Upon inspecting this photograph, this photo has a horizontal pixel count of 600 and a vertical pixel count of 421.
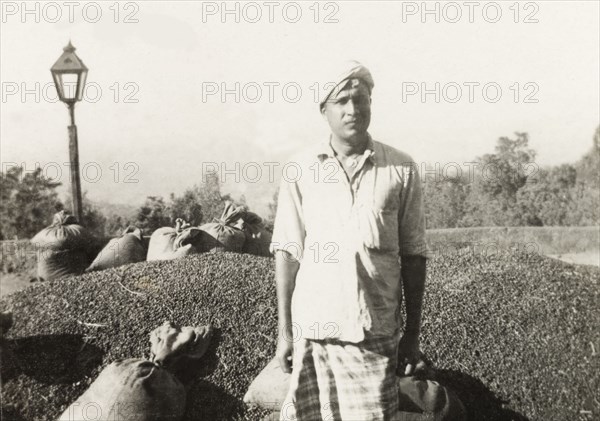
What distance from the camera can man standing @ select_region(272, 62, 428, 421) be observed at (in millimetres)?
1866

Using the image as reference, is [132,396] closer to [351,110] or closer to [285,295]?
[285,295]

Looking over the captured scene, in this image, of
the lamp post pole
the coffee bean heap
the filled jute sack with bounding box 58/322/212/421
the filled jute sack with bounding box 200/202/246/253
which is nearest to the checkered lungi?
the filled jute sack with bounding box 58/322/212/421

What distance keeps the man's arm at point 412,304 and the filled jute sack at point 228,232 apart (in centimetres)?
380

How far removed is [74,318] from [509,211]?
10329 mm

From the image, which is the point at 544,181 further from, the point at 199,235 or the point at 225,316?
the point at 225,316

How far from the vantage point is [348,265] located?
188 cm

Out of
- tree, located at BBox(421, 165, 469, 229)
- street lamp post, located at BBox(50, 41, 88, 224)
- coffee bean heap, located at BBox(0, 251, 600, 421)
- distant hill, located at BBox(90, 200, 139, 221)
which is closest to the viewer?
coffee bean heap, located at BBox(0, 251, 600, 421)

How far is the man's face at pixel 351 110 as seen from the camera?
6.43ft

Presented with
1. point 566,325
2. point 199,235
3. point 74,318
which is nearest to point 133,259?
point 199,235

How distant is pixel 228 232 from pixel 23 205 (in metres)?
4.44

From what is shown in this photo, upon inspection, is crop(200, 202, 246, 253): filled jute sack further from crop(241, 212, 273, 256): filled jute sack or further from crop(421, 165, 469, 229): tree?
crop(421, 165, 469, 229): tree

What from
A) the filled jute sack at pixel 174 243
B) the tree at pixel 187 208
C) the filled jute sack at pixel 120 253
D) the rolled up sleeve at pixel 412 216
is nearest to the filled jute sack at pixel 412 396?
the rolled up sleeve at pixel 412 216

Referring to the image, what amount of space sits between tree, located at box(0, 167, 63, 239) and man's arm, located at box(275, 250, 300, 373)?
718 cm

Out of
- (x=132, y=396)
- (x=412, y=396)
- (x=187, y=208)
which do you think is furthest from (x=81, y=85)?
(x=412, y=396)
